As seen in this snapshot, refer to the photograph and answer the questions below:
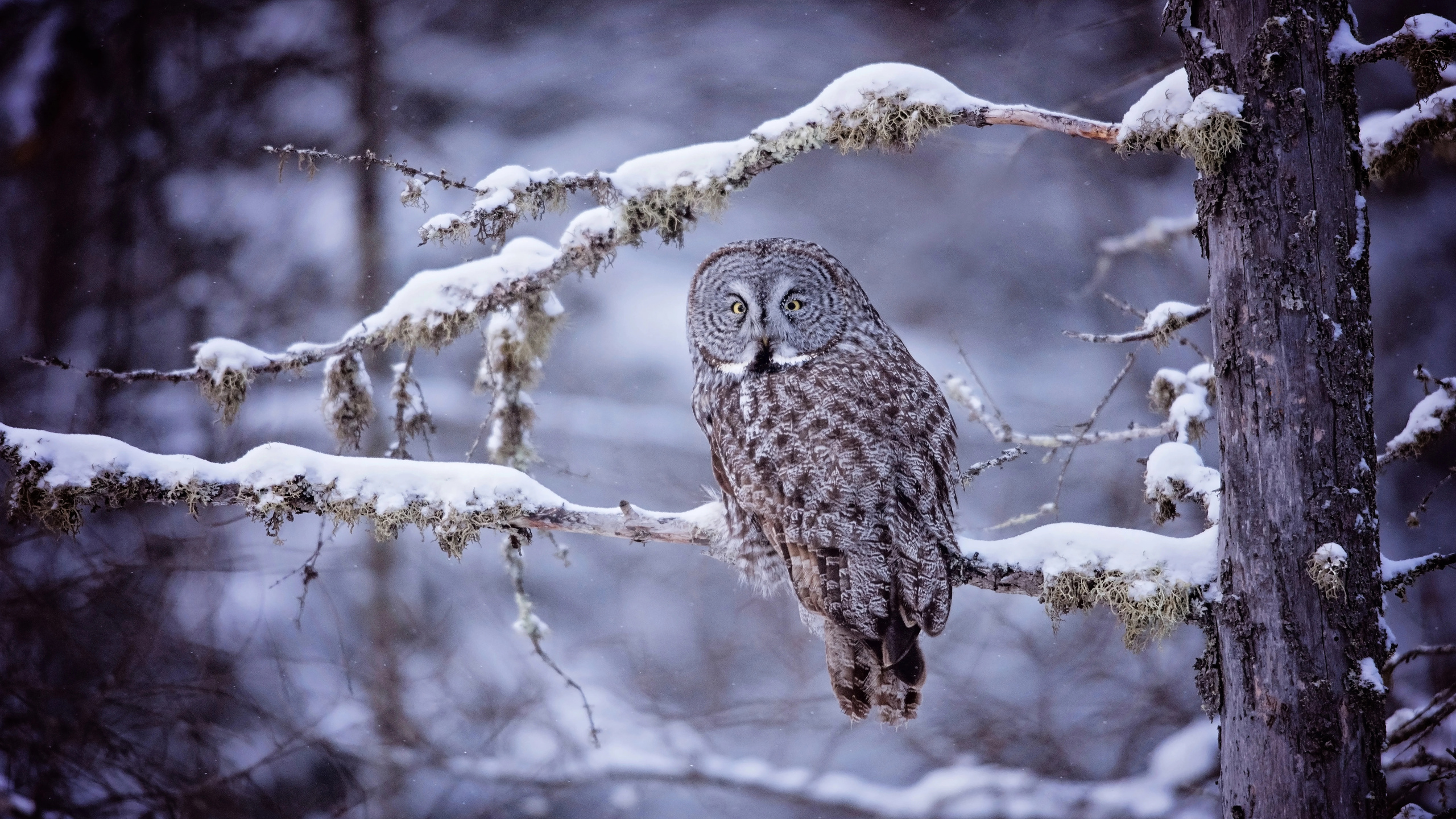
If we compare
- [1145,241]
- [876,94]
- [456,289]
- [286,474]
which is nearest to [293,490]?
[286,474]

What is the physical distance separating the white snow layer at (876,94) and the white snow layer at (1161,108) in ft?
1.20

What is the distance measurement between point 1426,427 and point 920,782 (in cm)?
365

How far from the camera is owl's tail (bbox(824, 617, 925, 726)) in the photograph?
2.35 metres

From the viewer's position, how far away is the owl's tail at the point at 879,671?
235 cm

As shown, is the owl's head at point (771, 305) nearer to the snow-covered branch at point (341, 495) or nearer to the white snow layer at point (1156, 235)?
the snow-covered branch at point (341, 495)

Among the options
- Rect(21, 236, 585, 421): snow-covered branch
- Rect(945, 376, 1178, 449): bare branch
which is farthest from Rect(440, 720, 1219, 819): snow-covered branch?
Rect(21, 236, 585, 421): snow-covered branch

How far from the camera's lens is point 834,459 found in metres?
2.45

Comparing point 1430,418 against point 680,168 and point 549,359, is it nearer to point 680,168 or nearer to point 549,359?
point 680,168

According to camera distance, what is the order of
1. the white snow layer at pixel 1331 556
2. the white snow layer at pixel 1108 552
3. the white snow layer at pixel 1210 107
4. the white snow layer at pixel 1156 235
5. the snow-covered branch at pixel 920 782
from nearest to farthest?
the white snow layer at pixel 1331 556
the white snow layer at pixel 1210 107
the white snow layer at pixel 1108 552
the snow-covered branch at pixel 920 782
the white snow layer at pixel 1156 235

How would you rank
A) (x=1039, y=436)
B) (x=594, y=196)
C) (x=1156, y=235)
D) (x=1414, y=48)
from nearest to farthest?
(x=1414, y=48), (x=594, y=196), (x=1039, y=436), (x=1156, y=235)

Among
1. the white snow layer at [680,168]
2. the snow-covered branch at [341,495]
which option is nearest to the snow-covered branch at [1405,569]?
the snow-covered branch at [341,495]

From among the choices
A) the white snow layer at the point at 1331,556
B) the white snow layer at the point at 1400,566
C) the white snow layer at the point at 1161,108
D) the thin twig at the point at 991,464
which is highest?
the white snow layer at the point at 1161,108

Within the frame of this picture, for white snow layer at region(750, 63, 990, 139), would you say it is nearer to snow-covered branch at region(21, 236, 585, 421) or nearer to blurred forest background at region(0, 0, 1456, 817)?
snow-covered branch at region(21, 236, 585, 421)

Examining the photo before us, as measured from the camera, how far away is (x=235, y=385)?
2.68 metres
